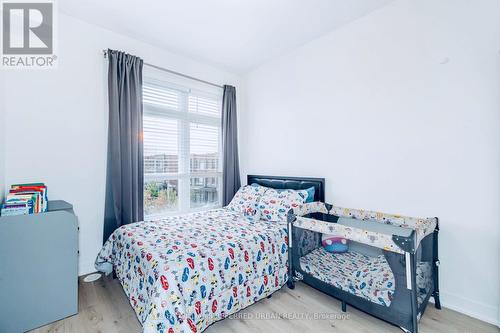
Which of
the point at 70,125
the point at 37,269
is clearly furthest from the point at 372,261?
the point at 70,125

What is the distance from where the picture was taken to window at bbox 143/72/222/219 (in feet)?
9.89

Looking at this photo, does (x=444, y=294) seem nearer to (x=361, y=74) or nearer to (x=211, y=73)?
(x=361, y=74)

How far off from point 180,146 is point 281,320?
2404 millimetres

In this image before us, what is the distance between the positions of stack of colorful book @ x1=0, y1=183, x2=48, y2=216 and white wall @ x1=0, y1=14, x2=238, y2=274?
0.31 metres

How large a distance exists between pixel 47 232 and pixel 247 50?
2835mm

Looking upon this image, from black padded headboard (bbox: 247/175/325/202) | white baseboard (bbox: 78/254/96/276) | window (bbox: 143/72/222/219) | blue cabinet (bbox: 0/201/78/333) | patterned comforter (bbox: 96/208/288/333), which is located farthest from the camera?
window (bbox: 143/72/222/219)

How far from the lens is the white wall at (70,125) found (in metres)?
2.20

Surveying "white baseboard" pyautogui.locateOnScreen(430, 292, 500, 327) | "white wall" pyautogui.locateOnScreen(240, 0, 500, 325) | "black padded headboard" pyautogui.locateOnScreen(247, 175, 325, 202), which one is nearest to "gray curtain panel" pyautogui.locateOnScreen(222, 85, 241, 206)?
"black padded headboard" pyautogui.locateOnScreen(247, 175, 325, 202)

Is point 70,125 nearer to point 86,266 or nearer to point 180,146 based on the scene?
point 180,146

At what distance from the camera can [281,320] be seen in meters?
1.83

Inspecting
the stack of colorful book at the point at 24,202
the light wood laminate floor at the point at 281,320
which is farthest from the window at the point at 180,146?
the light wood laminate floor at the point at 281,320

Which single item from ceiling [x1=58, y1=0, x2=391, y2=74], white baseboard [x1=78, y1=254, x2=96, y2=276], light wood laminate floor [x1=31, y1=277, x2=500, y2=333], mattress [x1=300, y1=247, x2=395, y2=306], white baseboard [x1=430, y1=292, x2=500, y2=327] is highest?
ceiling [x1=58, y1=0, x2=391, y2=74]

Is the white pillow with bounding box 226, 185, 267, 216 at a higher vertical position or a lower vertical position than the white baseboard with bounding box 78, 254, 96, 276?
higher

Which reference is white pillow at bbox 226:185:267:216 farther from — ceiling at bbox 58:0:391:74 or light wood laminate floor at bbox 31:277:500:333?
ceiling at bbox 58:0:391:74
